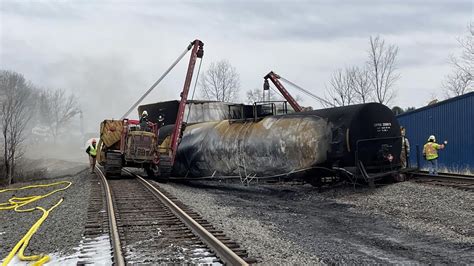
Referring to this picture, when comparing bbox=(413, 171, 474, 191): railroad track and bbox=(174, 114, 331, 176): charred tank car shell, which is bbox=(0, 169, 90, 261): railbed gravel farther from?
bbox=(413, 171, 474, 191): railroad track

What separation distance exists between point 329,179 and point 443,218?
4846mm

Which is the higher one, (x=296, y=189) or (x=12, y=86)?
(x=12, y=86)

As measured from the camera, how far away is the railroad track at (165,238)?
207 inches

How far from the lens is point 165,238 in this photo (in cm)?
642

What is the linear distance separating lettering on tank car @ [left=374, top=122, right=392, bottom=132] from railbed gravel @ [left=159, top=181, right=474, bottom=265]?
Answer: 61.6 inches

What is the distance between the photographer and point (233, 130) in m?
15.1

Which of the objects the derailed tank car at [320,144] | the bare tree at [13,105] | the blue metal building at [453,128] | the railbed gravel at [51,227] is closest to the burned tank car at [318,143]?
the derailed tank car at [320,144]

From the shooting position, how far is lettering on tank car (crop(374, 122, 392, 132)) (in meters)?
11.8

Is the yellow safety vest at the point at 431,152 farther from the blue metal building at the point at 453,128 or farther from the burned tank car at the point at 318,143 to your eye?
the blue metal building at the point at 453,128

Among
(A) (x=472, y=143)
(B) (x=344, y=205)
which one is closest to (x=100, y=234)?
(B) (x=344, y=205)

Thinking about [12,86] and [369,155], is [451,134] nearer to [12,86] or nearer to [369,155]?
[369,155]

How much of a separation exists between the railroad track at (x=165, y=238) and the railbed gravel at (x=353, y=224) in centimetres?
42

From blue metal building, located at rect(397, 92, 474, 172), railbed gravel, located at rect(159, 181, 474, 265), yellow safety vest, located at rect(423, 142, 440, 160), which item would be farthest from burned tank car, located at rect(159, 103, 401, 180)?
blue metal building, located at rect(397, 92, 474, 172)

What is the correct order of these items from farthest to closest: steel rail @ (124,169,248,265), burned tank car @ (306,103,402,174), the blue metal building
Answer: the blue metal building
burned tank car @ (306,103,402,174)
steel rail @ (124,169,248,265)
